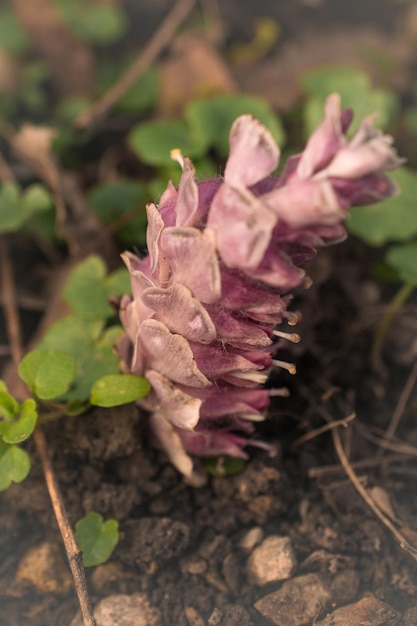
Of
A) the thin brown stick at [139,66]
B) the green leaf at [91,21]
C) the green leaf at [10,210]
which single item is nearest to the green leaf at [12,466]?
the green leaf at [10,210]

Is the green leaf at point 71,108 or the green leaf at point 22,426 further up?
the green leaf at point 71,108

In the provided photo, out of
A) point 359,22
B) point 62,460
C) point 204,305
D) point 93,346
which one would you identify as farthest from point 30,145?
point 359,22

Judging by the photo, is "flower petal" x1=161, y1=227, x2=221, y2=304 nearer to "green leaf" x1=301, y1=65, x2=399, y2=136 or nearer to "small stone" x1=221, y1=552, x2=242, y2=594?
"small stone" x1=221, y1=552, x2=242, y2=594

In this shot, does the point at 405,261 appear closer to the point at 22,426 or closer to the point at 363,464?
the point at 363,464

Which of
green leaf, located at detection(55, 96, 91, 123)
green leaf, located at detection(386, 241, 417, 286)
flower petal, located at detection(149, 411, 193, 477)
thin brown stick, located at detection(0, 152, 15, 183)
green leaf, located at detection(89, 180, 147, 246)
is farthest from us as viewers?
green leaf, located at detection(55, 96, 91, 123)

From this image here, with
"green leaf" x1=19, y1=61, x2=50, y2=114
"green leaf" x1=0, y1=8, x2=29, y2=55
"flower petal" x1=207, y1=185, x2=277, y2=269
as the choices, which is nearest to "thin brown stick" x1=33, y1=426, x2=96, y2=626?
"flower petal" x1=207, y1=185, x2=277, y2=269

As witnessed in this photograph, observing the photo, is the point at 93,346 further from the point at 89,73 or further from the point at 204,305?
the point at 89,73

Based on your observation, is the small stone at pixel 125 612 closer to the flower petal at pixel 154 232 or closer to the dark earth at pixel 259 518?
the dark earth at pixel 259 518
